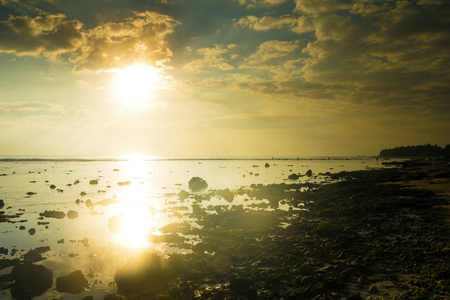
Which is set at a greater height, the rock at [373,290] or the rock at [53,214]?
the rock at [373,290]

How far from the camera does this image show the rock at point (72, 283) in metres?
13.9

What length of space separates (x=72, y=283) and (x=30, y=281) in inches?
82.8

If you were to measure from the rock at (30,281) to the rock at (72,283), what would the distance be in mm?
651

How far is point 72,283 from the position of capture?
1412cm

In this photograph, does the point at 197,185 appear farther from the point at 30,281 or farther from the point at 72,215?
the point at 30,281

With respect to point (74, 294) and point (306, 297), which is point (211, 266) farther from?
point (74, 294)

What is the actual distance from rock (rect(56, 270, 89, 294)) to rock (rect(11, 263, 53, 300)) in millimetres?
651

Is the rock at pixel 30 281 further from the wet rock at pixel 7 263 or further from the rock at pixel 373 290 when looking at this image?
the rock at pixel 373 290

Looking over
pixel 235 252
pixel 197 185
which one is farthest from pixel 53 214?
pixel 197 185

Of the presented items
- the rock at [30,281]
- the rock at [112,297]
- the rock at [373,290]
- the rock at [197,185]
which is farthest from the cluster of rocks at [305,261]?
the rock at [197,185]

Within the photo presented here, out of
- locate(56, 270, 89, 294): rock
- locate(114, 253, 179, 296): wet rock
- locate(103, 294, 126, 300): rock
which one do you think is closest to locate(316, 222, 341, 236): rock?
locate(114, 253, 179, 296): wet rock

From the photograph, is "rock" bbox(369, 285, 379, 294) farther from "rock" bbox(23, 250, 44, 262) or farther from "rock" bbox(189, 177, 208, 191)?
"rock" bbox(189, 177, 208, 191)

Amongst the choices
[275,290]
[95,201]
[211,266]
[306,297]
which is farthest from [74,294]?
[95,201]

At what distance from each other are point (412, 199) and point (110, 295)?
3140 centimetres
